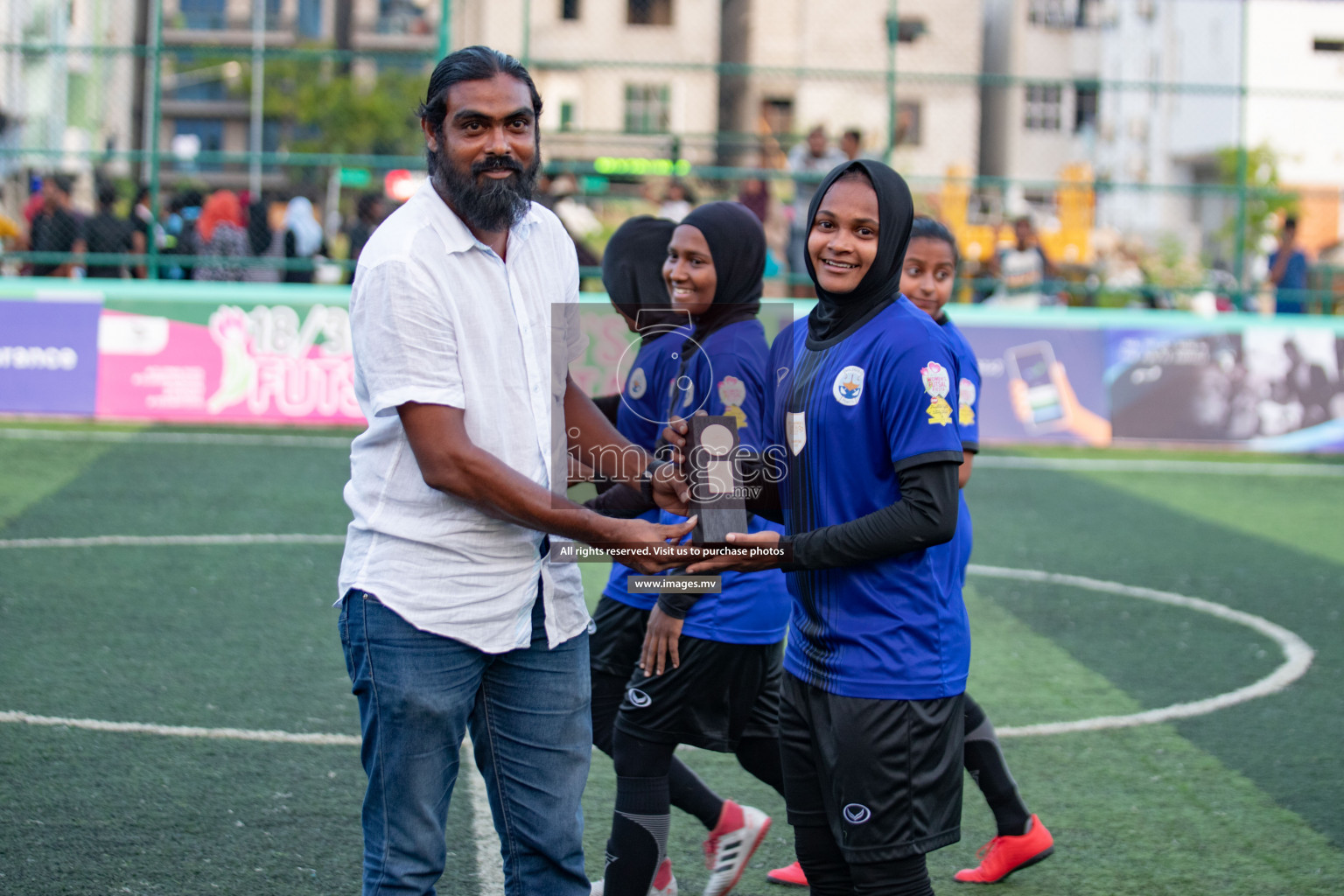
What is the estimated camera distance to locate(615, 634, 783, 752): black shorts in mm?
3654

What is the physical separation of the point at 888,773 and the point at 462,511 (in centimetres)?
101

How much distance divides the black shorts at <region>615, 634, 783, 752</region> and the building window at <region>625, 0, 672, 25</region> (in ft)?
101

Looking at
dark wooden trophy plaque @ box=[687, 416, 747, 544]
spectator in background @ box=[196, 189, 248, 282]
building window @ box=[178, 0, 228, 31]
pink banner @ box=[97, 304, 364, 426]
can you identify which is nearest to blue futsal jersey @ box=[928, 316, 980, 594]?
dark wooden trophy plaque @ box=[687, 416, 747, 544]

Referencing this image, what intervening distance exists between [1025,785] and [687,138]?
44.4 ft

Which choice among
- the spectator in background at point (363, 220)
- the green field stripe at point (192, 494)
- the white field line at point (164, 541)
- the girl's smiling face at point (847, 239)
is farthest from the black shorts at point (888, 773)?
the spectator in background at point (363, 220)

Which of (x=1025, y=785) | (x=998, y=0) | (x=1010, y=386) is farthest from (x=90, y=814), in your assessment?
(x=998, y=0)

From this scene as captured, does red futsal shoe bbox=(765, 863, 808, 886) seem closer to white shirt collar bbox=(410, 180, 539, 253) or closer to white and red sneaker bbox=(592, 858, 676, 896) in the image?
white and red sneaker bbox=(592, 858, 676, 896)

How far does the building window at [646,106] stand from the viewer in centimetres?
1962

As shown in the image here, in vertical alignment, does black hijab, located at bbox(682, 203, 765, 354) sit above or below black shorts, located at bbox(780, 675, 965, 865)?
above

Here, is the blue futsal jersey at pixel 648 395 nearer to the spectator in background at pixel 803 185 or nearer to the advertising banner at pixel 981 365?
the advertising banner at pixel 981 365

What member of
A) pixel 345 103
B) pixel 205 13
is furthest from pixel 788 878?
pixel 205 13

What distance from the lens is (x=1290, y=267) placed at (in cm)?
1681

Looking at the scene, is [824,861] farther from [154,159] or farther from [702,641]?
[154,159]

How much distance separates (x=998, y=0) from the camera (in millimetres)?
41875
